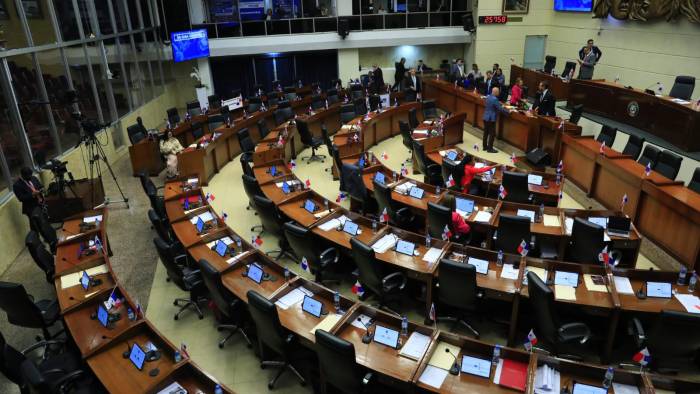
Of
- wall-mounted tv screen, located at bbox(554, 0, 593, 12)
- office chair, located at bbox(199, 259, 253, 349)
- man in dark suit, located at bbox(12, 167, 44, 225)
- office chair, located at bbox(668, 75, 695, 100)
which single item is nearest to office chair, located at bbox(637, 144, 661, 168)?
office chair, located at bbox(668, 75, 695, 100)

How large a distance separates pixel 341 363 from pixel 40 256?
457cm

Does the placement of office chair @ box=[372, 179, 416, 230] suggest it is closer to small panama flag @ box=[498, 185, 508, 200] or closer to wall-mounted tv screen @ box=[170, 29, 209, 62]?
small panama flag @ box=[498, 185, 508, 200]

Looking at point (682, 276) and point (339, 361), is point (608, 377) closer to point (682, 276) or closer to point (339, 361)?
point (682, 276)

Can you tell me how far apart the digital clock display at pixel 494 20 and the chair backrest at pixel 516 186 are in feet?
41.8

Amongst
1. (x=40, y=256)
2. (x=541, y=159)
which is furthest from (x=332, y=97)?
(x=40, y=256)

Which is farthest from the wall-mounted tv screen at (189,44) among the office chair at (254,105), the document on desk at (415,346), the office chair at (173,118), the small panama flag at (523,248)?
the document on desk at (415,346)

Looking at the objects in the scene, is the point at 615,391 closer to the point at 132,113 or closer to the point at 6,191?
the point at 6,191

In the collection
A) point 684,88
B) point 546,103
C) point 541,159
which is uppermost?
point 684,88

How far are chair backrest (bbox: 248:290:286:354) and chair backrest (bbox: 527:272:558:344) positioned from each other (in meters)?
2.55

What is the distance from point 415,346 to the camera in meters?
4.52

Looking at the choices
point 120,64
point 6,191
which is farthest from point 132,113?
point 6,191

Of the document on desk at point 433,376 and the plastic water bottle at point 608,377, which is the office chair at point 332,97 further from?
the plastic water bottle at point 608,377

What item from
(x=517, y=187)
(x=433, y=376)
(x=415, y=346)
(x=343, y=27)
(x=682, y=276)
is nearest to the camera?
(x=433, y=376)

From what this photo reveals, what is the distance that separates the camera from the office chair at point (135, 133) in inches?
455
